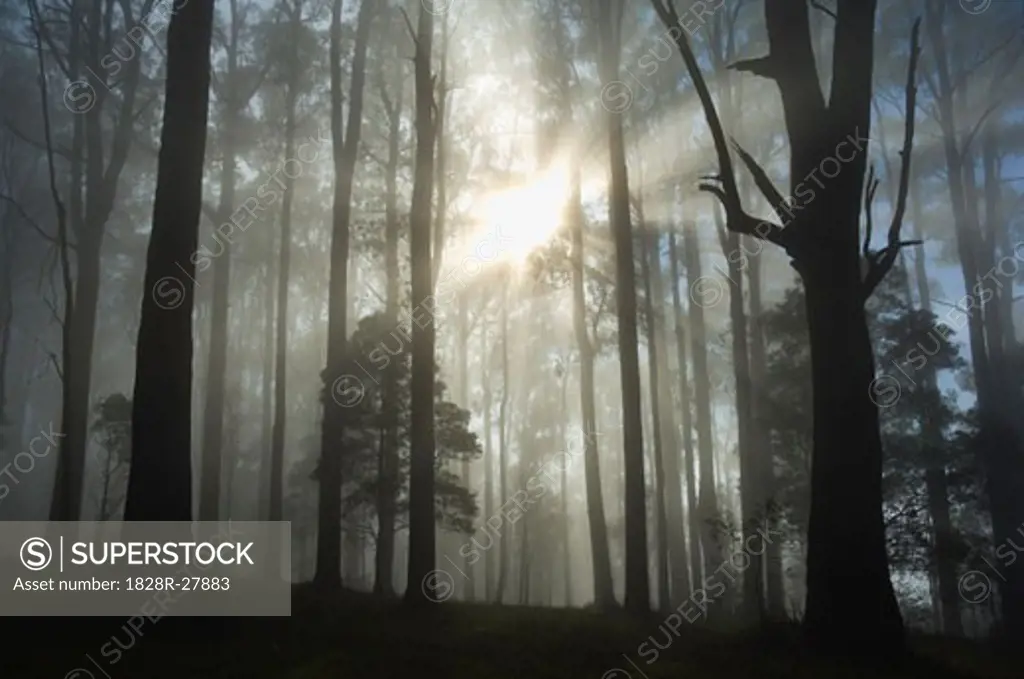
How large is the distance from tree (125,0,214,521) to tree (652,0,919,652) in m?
4.92

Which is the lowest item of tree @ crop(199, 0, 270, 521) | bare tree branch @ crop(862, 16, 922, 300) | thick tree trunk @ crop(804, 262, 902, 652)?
thick tree trunk @ crop(804, 262, 902, 652)

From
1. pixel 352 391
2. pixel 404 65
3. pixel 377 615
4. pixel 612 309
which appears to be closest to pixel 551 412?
pixel 612 309

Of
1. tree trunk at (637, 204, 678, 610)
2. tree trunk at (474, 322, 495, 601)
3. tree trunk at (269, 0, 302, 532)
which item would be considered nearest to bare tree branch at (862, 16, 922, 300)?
tree trunk at (637, 204, 678, 610)

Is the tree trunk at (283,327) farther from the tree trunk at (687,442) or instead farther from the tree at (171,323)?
the tree trunk at (687,442)

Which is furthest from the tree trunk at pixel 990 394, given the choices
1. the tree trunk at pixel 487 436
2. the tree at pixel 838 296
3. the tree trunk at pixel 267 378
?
the tree trunk at pixel 267 378

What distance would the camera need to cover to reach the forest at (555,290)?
6.78 metres

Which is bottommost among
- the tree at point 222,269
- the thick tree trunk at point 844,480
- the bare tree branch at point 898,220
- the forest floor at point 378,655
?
the forest floor at point 378,655

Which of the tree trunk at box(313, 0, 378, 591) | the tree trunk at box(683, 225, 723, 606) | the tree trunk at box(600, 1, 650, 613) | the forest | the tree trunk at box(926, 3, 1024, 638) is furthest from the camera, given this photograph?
the tree trunk at box(683, 225, 723, 606)

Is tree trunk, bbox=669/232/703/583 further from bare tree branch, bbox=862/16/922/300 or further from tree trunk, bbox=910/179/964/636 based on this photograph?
bare tree branch, bbox=862/16/922/300

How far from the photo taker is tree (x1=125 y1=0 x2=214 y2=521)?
6.78m

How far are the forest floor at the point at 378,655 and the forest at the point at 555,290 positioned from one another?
0.05m

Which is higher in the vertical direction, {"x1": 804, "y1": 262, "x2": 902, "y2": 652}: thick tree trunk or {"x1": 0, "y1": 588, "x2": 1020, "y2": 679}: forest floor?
{"x1": 804, "y1": 262, "x2": 902, "y2": 652}: thick tree trunk

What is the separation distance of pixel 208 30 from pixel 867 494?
7857 mm

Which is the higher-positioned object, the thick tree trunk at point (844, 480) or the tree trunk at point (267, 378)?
the tree trunk at point (267, 378)
